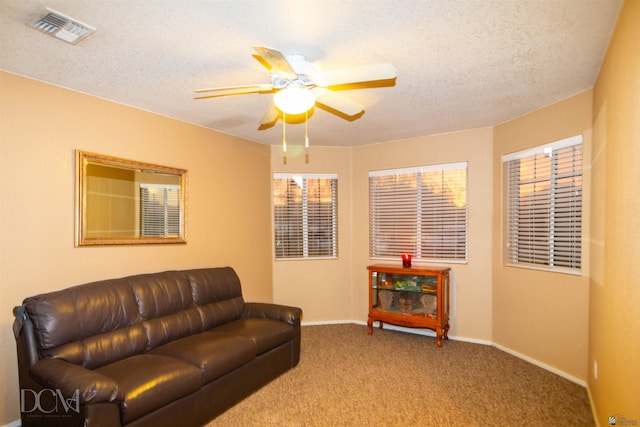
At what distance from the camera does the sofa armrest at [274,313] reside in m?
3.70

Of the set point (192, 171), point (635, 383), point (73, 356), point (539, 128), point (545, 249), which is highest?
point (539, 128)

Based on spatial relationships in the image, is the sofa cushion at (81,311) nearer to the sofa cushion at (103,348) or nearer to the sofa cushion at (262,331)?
the sofa cushion at (103,348)

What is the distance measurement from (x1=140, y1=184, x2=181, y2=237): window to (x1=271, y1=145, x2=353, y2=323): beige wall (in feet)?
5.61

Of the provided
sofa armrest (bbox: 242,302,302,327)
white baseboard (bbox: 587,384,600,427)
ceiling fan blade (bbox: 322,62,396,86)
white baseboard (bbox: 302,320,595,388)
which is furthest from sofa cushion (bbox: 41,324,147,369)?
white baseboard (bbox: 587,384,600,427)

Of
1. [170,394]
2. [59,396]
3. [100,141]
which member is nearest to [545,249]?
[170,394]

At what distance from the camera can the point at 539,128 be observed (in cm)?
360

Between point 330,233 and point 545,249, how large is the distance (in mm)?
2739

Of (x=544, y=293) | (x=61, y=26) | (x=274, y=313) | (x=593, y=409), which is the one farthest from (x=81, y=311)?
(x=544, y=293)

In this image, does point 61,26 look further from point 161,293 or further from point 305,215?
point 305,215

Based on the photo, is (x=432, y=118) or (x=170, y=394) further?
(x=432, y=118)

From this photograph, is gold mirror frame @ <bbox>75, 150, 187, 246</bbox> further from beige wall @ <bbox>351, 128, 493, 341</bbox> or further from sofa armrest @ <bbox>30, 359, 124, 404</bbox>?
beige wall @ <bbox>351, 128, 493, 341</bbox>

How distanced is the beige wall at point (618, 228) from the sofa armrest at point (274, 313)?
99.8 inches

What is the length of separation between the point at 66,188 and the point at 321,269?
10.8 feet

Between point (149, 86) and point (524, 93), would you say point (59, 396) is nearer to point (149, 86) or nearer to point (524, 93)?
point (149, 86)
